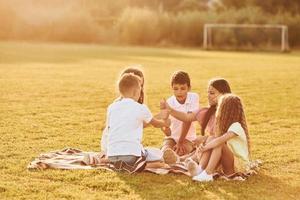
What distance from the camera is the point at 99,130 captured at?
11.4 meters

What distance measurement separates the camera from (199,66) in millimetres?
27797

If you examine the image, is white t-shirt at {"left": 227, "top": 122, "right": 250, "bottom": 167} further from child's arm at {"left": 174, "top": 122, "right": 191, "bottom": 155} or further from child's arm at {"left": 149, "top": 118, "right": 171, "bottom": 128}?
child's arm at {"left": 174, "top": 122, "right": 191, "bottom": 155}

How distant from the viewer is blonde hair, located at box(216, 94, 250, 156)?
7.86 meters

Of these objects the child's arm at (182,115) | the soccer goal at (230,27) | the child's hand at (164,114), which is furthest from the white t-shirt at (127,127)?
the soccer goal at (230,27)

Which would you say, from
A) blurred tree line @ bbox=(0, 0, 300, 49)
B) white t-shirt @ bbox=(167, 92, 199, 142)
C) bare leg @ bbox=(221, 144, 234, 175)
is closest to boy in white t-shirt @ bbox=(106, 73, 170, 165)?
bare leg @ bbox=(221, 144, 234, 175)

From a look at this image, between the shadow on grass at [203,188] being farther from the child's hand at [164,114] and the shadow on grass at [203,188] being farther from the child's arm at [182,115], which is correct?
the child's arm at [182,115]

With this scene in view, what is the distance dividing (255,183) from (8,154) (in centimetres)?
328

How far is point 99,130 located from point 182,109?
2.69 m

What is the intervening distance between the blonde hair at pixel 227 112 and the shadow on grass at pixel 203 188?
656 millimetres

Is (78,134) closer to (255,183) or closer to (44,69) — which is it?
(255,183)

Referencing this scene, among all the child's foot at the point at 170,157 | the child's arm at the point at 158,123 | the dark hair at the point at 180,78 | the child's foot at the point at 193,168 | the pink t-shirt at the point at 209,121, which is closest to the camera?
the child's foot at the point at 193,168

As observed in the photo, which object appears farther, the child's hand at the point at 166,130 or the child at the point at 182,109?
the child at the point at 182,109

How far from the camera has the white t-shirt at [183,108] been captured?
29.7 feet

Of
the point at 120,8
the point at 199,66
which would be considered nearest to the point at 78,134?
the point at 199,66
